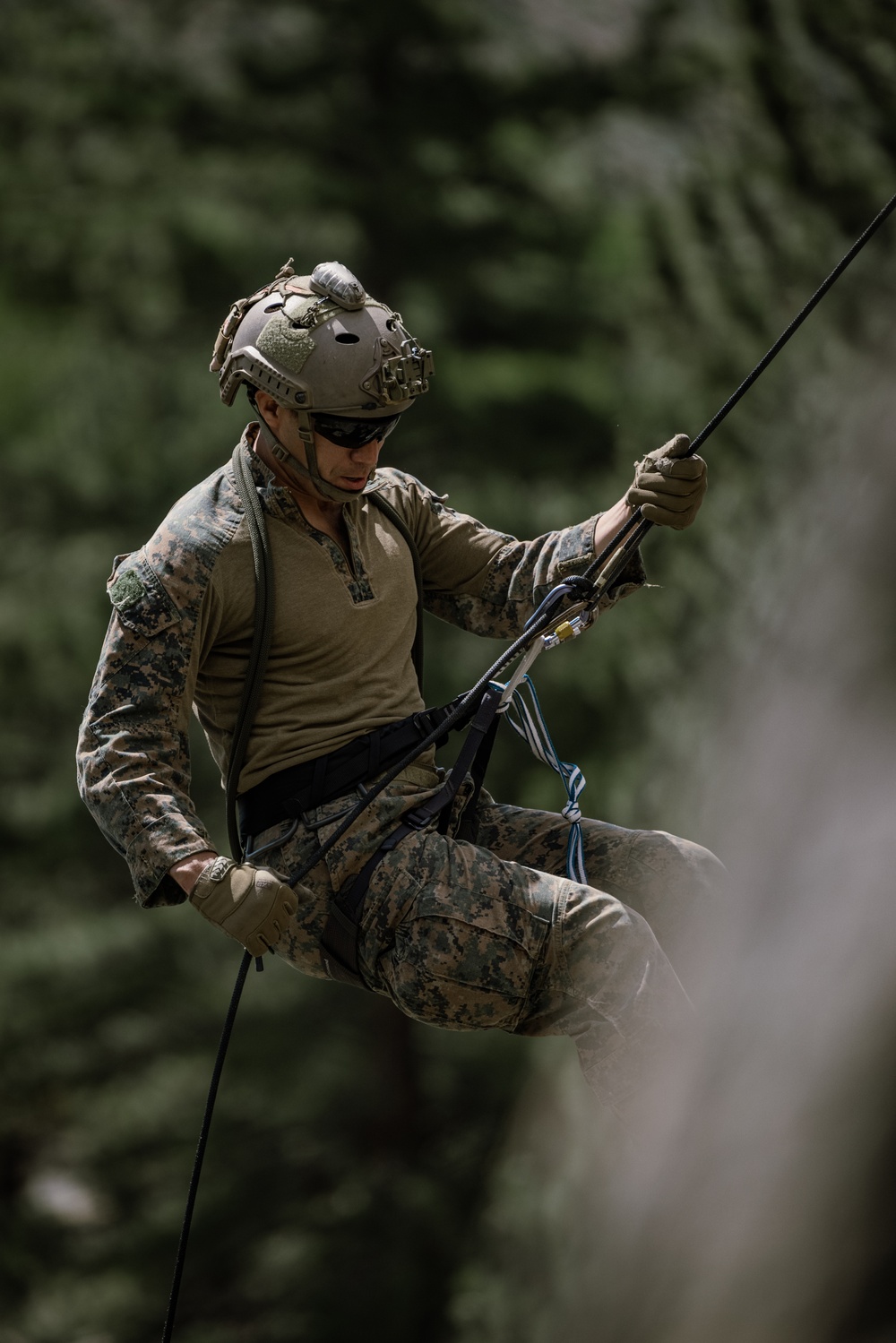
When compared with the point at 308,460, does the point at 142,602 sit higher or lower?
lower

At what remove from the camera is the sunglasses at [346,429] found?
2684 millimetres

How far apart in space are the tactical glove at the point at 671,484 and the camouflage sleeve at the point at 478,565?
0.73ft

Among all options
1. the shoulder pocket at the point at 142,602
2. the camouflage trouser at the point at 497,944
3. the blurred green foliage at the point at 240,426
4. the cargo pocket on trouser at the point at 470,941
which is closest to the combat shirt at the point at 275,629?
the shoulder pocket at the point at 142,602

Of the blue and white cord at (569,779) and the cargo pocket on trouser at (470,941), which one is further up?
the blue and white cord at (569,779)

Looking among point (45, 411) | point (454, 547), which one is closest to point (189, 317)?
point (45, 411)

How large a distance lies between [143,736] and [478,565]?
803 mm

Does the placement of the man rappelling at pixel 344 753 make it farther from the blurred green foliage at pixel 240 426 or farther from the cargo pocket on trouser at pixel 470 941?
the blurred green foliage at pixel 240 426

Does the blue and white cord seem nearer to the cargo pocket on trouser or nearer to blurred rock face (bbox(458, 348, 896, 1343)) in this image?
the cargo pocket on trouser

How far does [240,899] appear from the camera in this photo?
99.0 inches

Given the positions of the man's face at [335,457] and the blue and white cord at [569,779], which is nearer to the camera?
the man's face at [335,457]

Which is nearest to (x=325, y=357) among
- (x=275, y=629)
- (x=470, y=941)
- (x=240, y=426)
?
(x=275, y=629)

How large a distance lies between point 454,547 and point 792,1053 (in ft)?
4.57

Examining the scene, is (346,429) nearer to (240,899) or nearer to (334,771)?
(334,771)

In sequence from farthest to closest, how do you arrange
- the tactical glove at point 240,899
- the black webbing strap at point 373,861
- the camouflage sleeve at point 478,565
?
the camouflage sleeve at point 478,565 → the black webbing strap at point 373,861 → the tactical glove at point 240,899
